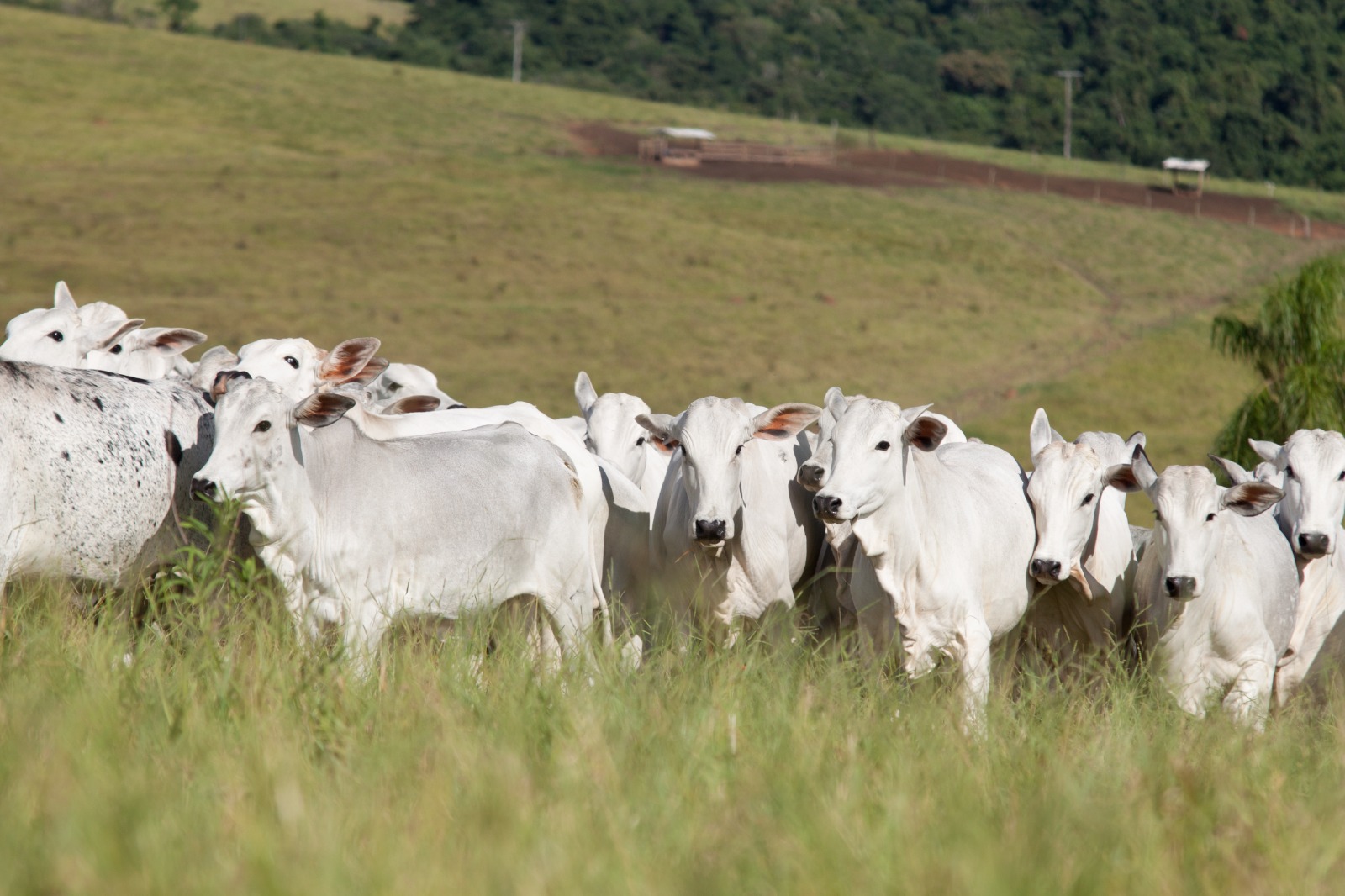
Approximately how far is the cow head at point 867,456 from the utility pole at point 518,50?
233 feet

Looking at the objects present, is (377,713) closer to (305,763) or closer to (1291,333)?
(305,763)

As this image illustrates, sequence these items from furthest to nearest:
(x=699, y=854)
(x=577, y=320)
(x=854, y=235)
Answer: (x=854, y=235)
(x=577, y=320)
(x=699, y=854)

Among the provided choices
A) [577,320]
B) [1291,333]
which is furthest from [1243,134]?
[1291,333]

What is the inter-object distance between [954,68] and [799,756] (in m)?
84.7

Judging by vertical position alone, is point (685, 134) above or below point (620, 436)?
above

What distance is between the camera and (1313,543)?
25.5 ft

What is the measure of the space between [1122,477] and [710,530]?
2.18 m

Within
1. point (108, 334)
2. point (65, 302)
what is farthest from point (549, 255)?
point (108, 334)

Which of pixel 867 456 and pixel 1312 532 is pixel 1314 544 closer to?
pixel 1312 532

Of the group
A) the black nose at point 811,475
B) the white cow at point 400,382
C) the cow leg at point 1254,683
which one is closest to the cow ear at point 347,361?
the black nose at point 811,475

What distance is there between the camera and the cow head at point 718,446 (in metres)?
7.12

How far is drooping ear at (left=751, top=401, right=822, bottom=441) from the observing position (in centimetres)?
761

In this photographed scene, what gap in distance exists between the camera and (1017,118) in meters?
77.5

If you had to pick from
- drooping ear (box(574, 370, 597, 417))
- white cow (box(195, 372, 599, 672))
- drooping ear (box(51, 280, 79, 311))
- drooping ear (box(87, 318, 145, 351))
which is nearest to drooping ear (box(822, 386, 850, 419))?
white cow (box(195, 372, 599, 672))
